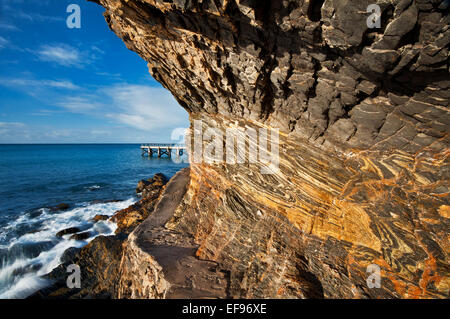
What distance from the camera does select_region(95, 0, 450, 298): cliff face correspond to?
475 centimetres

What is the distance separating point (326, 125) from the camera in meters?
6.87

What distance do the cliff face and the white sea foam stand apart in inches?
462

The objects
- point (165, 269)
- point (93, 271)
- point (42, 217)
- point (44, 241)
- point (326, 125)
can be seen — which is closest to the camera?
point (326, 125)

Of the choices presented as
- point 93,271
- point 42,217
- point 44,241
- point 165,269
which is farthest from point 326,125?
point 42,217

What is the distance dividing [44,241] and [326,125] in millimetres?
21302

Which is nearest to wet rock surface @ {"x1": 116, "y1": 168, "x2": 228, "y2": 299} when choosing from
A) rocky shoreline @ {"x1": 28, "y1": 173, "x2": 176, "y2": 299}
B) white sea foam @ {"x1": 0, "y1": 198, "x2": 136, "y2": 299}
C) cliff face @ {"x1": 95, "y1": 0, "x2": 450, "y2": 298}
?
cliff face @ {"x1": 95, "y1": 0, "x2": 450, "y2": 298}

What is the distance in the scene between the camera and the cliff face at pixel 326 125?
475 cm

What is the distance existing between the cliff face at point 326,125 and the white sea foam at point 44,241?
462 inches

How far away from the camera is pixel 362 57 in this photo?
194 inches

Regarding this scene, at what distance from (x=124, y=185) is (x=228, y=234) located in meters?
27.2

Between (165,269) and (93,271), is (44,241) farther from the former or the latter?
(165,269)

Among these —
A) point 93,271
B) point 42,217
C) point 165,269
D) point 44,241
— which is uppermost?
point 165,269

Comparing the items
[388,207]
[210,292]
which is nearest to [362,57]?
[388,207]

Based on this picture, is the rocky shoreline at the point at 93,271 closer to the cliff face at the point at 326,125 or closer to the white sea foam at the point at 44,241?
the white sea foam at the point at 44,241
